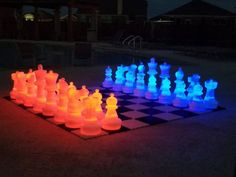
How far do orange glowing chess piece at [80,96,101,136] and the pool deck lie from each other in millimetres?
125

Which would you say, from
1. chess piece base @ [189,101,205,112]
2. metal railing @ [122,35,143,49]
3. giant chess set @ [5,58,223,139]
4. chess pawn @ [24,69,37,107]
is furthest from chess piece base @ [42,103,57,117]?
metal railing @ [122,35,143,49]

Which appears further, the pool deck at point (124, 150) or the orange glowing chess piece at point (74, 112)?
the orange glowing chess piece at point (74, 112)

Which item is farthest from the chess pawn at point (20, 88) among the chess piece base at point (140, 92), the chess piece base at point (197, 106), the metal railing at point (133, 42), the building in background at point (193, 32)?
the building in background at point (193, 32)

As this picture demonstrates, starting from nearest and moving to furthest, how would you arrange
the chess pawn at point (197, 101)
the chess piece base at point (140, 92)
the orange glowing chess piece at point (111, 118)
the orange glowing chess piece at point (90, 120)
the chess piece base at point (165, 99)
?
1. the orange glowing chess piece at point (90, 120)
2. the orange glowing chess piece at point (111, 118)
3. the chess pawn at point (197, 101)
4. the chess piece base at point (165, 99)
5. the chess piece base at point (140, 92)

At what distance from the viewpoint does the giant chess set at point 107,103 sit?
334cm

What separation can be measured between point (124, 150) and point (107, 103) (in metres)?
0.65

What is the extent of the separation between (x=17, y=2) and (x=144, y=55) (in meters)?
8.20

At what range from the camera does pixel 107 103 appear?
3367mm

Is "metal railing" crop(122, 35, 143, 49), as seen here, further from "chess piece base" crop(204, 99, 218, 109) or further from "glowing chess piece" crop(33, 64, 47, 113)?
"glowing chess piece" crop(33, 64, 47, 113)

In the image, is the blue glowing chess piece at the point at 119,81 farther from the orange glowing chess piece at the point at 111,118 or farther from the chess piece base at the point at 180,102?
the orange glowing chess piece at the point at 111,118

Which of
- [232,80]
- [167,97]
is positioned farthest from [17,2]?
[167,97]

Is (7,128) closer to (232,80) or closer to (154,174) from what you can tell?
(154,174)

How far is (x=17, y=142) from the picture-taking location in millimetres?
2986

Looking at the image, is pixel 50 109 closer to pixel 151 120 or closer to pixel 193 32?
pixel 151 120
